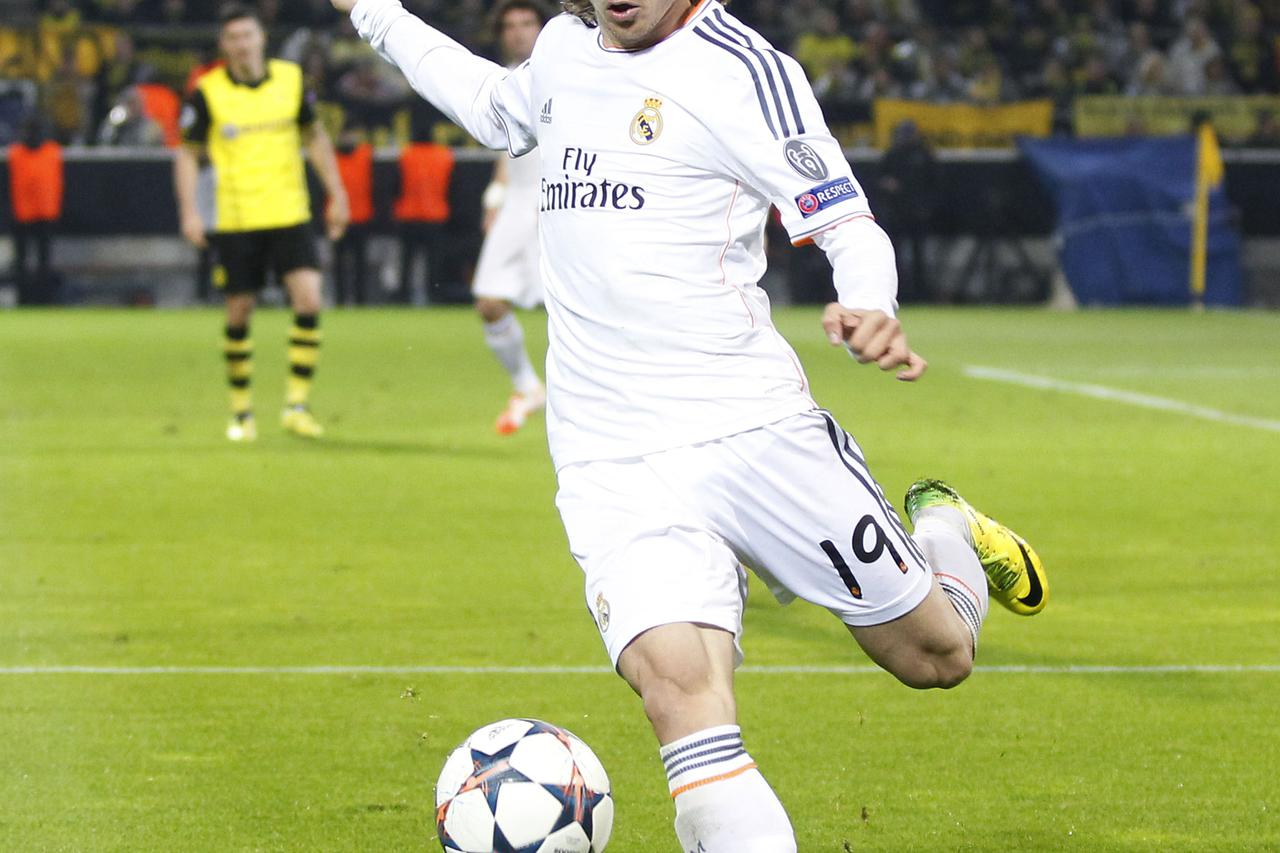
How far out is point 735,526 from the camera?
3.86m

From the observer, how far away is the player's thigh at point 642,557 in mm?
3717

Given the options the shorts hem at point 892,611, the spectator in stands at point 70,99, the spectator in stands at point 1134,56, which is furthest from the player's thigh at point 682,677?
the spectator in stands at point 1134,56

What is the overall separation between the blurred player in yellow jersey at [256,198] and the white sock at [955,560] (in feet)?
24.6

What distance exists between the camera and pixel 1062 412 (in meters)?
13.6

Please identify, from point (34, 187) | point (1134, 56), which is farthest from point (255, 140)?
point (1134, 56)

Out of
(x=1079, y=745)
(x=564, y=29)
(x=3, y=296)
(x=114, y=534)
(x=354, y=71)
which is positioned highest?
(x=564, y=29)

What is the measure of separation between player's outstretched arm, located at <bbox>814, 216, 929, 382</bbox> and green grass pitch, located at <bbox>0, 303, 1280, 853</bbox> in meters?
1.23

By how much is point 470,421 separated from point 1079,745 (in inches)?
328

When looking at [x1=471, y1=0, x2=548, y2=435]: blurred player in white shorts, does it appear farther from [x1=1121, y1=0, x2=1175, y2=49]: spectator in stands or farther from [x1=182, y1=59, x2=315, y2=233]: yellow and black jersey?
[x1=1121, y1=0, x2=1175, y2=49]: spectator in stands

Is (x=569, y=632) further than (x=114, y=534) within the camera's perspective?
No

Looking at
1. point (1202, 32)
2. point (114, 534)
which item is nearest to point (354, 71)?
point (1202, 32)

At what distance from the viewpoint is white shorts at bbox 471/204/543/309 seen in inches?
491

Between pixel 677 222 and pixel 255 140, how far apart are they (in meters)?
8.47

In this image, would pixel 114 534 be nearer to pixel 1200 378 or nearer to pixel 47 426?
pixel 47 426
